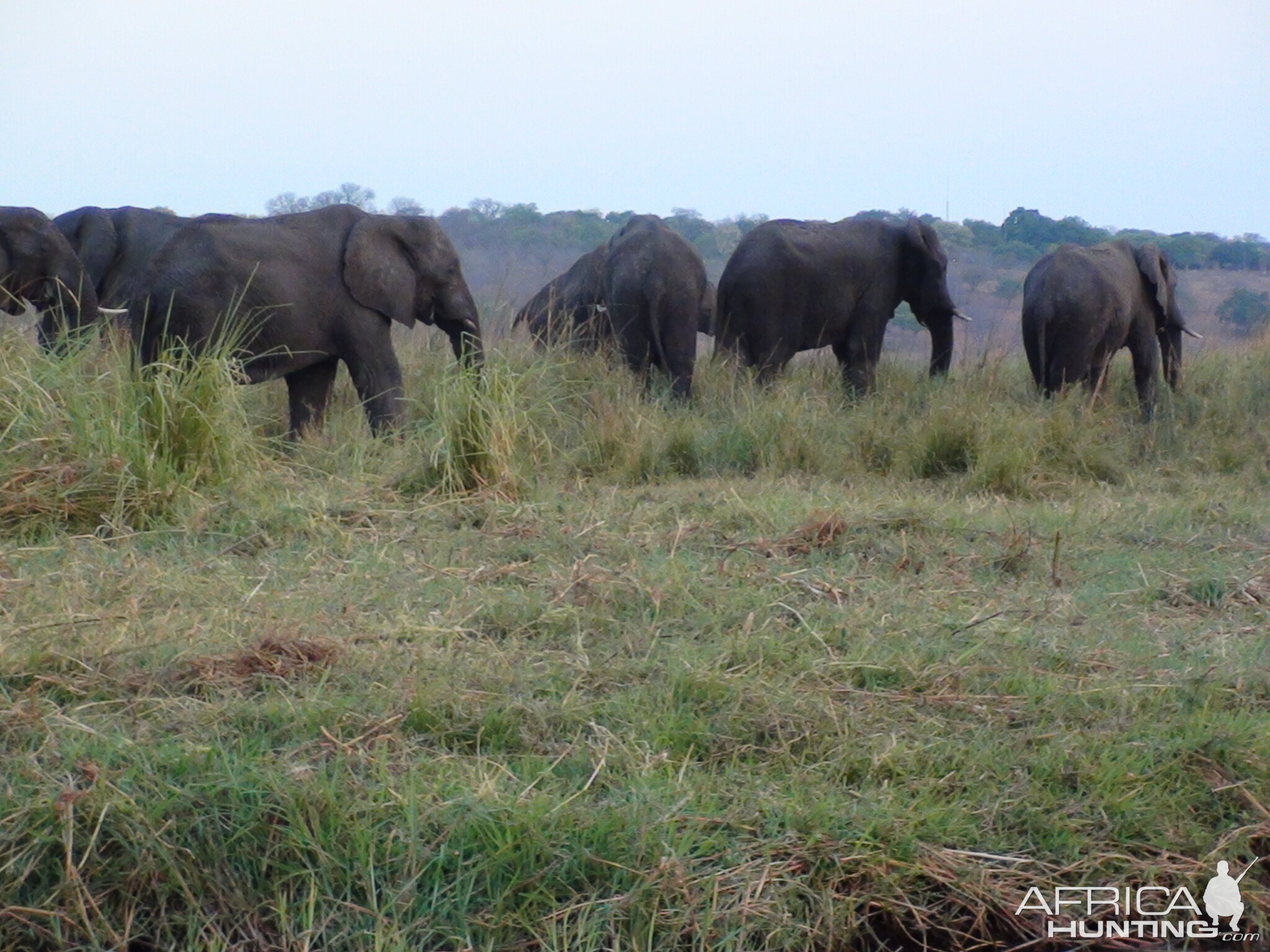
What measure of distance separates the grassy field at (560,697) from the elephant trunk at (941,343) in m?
5.28

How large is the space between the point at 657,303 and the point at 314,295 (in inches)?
109

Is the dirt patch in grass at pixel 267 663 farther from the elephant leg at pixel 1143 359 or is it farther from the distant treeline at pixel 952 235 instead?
the distant treeline at pixel 952 235

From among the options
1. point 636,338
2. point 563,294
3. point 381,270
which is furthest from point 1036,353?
point 381,270

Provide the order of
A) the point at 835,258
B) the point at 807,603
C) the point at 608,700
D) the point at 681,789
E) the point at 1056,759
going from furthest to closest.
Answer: the point at 835,258 → the point at 807,603 → the point at 608,700 → the point at 1056,759 → the point at 681,789

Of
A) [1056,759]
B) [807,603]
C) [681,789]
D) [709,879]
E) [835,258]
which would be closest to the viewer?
[709,879]

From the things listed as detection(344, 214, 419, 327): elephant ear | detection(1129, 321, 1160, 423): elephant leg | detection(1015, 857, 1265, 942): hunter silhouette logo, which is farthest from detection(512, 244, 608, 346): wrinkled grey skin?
detection(1015, 857, 1265, 942): hunter silhouette logo

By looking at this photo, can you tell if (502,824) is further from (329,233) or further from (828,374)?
(828,374)

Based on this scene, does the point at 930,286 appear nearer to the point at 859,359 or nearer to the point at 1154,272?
the point at 859,359

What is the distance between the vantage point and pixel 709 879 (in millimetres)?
2826

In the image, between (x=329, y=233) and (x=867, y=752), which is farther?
(x=329, y=233)

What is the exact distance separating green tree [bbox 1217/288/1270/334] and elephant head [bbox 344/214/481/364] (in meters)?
12.5

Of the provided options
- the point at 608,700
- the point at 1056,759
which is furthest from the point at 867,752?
the point at 608,700

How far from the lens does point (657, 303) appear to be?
9.80 m

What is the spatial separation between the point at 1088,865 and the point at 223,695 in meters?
2.11
